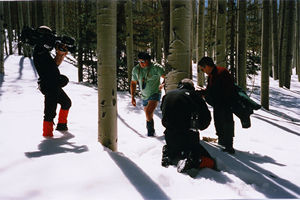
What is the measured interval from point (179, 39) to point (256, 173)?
2137 millimetres

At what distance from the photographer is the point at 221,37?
337 inches

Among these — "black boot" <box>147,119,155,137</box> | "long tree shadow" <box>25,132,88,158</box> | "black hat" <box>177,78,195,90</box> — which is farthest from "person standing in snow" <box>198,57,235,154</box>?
"long tree shadow" <box>25,132,88,158</box>

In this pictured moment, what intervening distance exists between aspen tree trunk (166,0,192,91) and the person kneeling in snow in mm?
279

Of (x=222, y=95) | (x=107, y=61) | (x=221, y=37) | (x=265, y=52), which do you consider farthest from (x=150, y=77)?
(x=265, y=52)

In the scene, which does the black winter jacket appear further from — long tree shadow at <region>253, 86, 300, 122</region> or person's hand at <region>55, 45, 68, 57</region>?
long tree shadow at <region>253, 86, 300, 122</region>

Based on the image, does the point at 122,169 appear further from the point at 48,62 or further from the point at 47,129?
the point at 48,62

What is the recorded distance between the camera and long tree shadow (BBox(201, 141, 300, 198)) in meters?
2.96

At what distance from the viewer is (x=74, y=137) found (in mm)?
4191

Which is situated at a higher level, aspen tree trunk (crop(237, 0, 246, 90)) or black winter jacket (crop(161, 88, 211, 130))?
aspen tree trunk (crop(237, 0, 246, 90))

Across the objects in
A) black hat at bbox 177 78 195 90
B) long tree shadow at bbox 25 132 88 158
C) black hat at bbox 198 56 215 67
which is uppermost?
black hat at bbox 198 56 215 67

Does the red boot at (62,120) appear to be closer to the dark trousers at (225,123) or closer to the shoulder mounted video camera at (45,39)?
the shoulder mounted video camera at (45,39)

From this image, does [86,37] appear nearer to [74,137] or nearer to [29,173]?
[74,137]

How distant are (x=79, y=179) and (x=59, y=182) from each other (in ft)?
0.64

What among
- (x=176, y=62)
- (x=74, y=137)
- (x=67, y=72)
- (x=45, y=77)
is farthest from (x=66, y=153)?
(x=67, y=72)
